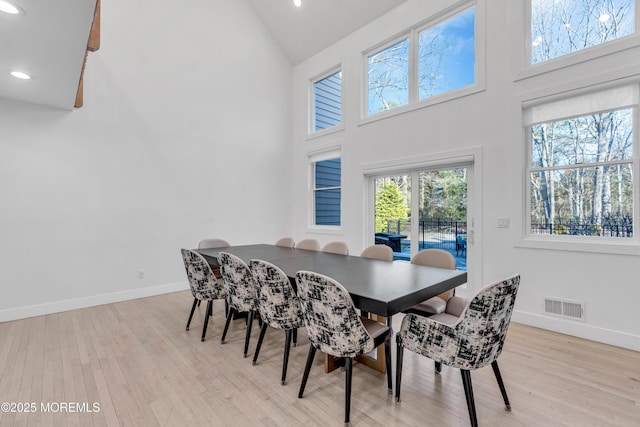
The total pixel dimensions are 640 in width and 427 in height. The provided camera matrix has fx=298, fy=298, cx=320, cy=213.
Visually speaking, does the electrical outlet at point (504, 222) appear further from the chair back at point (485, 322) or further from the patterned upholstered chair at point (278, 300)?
the patterned upholstered chair at point (278, 300)

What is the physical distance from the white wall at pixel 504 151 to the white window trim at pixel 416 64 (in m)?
0.05

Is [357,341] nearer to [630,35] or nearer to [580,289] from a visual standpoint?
[580,289]

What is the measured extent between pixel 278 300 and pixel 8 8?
2.42 metres

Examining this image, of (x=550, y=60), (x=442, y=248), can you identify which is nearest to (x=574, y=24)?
(x=550, y=60)

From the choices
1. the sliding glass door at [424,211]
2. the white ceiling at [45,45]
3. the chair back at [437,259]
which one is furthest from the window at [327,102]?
the white ceiling at [45,45]

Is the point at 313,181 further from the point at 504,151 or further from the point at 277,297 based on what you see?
the point at 277,297

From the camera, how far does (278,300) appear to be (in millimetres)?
2127

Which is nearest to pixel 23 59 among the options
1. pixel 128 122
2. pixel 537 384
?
pixel 128 122

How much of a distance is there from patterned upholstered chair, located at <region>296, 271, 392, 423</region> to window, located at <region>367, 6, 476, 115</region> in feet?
11.7

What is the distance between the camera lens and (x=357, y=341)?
5.54ft

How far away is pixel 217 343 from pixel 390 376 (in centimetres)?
164

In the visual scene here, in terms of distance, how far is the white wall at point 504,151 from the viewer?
280cm

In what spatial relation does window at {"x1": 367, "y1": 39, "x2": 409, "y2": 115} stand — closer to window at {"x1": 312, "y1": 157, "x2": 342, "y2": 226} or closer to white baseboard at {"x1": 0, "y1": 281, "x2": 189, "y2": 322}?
window at {"x1": 312, "y1": 157, "x2": 342, "y2": 226}

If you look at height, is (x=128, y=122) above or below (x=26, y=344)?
above
